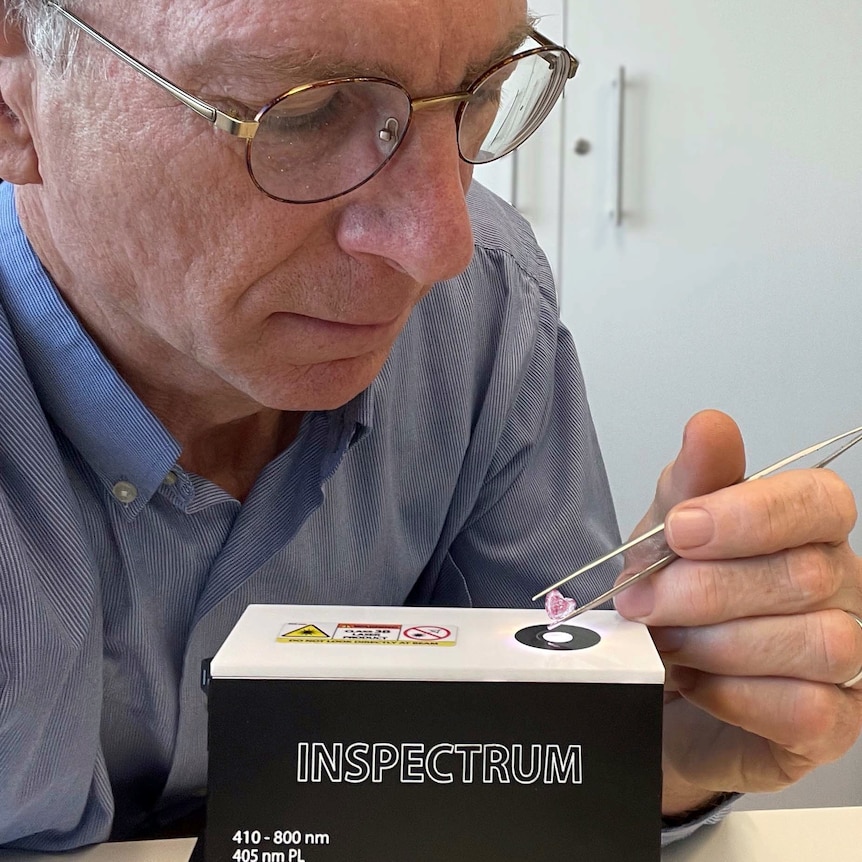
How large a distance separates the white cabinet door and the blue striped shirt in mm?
1216

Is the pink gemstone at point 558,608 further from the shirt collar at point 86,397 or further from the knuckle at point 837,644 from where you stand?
the shirt collar at point 86,397

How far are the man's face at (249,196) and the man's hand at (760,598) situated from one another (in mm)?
221

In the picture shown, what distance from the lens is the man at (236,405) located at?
61 cm

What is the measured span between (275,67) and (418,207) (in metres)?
0.12

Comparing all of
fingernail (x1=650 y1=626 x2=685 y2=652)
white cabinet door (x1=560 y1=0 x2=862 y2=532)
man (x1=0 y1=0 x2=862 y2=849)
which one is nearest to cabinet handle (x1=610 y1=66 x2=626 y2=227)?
white cabinet door (x1=560 y1=0 x2=862 y2=532)

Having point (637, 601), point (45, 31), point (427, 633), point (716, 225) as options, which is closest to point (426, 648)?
point (427, 633)

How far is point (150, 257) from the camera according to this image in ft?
2.18

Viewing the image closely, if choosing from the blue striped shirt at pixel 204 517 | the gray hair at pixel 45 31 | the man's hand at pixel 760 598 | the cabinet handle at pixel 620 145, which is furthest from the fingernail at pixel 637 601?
the cabinet handle at pixel 620 145

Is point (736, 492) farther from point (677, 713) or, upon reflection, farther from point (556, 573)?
point (556, 573)

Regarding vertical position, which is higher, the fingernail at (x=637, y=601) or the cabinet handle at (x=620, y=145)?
the cabinet handle at (x=620, y=145)

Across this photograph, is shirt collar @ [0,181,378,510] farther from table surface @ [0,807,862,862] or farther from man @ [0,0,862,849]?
table surface @ [0,807,862,862]

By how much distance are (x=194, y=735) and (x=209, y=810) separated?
307 mm

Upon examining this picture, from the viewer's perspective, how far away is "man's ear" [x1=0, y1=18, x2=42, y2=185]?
25.9 inches

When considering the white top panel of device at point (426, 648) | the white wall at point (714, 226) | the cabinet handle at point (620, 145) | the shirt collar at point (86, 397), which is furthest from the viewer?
the cabinet handle at point (620, 145)
